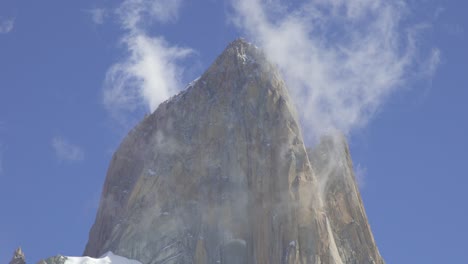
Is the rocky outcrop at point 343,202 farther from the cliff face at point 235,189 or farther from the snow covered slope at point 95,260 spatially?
the snow covered slope at point 95,260

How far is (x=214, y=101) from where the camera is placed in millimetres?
144625

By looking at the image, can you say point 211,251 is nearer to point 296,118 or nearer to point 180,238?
point 180,238

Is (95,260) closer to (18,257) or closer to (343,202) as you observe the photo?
(18,257)

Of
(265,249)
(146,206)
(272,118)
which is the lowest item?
(265,249)

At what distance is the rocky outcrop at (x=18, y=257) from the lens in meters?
136

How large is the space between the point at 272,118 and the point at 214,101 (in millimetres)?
8817

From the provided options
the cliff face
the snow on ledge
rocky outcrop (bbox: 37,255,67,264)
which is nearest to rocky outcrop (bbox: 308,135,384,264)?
the cliff face

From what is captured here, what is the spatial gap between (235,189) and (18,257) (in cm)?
2733

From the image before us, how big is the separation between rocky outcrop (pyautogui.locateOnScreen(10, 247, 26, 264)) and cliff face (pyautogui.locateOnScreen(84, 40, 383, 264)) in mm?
9513

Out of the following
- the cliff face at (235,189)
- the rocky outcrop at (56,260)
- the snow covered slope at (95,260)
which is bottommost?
the rocky outcrop at (56,260)

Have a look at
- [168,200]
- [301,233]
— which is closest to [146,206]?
[168,200]

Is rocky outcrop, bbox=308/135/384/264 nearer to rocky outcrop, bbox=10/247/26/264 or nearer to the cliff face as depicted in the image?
the cliff face

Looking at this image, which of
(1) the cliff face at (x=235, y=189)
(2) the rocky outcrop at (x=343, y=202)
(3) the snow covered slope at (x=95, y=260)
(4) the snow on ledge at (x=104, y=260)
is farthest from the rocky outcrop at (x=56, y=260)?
(2) the rocky outcrop at (x=343, y=202)

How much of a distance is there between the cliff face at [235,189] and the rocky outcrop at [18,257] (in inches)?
375
